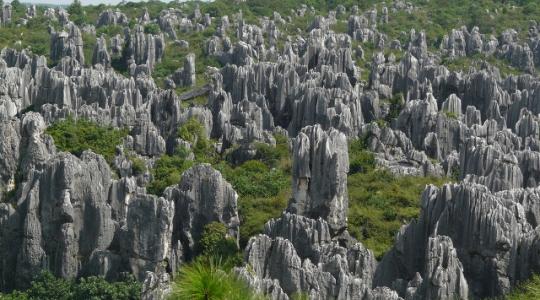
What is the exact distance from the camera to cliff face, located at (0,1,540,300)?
29672 mm

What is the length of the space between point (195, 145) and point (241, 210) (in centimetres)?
1164

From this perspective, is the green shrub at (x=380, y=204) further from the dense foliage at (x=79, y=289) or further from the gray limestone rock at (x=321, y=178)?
the dense foliage at (x=79, y=289)

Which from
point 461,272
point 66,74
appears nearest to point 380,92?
point 66,74

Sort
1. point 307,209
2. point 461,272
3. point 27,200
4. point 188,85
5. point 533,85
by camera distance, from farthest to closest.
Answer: point 188,85, point 533,85, point 307,209, point 27,200, point 461,272

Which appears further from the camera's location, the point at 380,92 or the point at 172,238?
the point at 380,92

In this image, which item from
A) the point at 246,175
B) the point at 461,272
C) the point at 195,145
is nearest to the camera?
the point at 461,272

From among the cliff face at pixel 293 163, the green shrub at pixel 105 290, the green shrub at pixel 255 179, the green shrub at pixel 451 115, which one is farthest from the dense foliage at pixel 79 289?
the green shrub at pixel 451 115

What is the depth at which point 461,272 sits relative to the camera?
1103 inches

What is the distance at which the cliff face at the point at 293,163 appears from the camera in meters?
29.7

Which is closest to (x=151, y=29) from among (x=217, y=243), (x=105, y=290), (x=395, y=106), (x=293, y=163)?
(x=395, y=106)

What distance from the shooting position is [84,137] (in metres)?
45.8

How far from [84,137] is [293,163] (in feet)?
40.8

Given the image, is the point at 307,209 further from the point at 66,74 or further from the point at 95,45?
the point at 95,45

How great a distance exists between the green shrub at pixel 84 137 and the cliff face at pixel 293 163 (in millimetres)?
720
